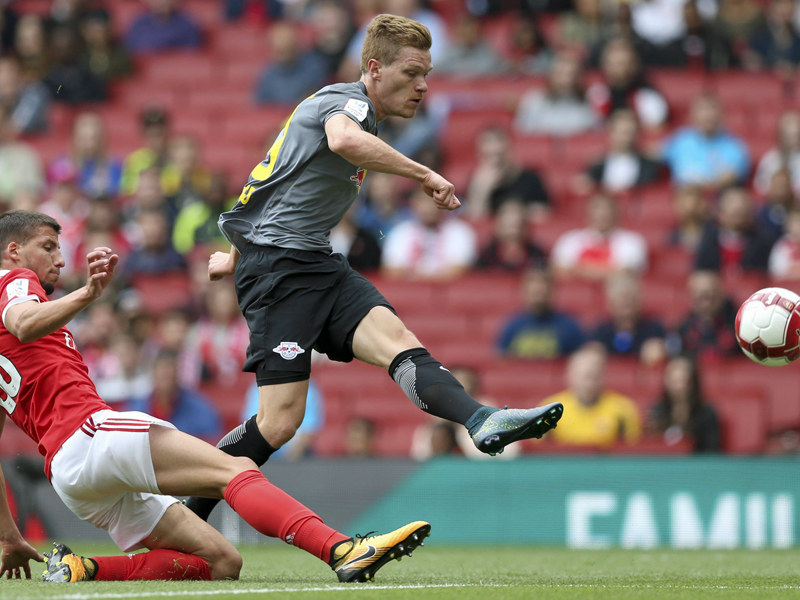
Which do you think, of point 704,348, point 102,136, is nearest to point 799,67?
point 704,348

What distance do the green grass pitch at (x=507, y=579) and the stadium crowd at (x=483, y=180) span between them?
2.13 meters

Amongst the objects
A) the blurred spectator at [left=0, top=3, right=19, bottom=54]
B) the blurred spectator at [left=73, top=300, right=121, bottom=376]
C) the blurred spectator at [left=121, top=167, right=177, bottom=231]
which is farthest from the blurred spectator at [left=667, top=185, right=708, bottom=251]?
the blurred spectator at [left=0, top=3, right=19, bottom=54]

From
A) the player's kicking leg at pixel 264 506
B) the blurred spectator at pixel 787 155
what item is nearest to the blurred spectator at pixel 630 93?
the blurred spectator at pixel 787 155

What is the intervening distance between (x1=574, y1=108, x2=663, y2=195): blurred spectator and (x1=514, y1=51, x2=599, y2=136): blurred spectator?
63 centimetres

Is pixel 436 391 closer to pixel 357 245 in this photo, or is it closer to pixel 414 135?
pixel 357 245

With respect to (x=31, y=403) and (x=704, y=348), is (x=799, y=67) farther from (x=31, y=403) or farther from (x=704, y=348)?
(x=31, y=403)

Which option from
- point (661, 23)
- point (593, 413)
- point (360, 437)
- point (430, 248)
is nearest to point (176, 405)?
point (360, 437)

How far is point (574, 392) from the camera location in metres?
9.93

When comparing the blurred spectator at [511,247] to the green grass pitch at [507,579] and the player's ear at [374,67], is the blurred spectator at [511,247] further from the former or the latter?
the player's ear at [374,67]

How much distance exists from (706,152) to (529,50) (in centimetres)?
253

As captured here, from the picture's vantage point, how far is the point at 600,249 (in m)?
11.7

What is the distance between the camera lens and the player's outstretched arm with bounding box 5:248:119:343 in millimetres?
4785

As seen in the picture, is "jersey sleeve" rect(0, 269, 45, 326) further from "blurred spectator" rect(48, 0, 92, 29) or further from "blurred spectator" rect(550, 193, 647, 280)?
"blurred spectator" rect(48, 0, 92, 29)

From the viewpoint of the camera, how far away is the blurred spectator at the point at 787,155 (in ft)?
39.4
